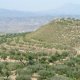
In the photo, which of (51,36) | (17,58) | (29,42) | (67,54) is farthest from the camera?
(51,36)

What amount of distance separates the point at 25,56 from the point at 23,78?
1934 cm

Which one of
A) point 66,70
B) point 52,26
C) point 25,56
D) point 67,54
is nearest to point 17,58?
point 25,56

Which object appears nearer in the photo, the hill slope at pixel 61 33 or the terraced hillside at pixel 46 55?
the terraced hillside at pixel 46 55

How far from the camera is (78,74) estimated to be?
30.1 meters

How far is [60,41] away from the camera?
66250 millimetres

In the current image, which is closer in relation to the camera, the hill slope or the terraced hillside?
the terraced hillside

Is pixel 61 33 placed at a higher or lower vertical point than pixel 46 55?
higher

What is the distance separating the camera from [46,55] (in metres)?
49.3

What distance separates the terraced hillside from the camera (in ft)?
99.9

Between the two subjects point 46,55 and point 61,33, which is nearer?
point 46,55

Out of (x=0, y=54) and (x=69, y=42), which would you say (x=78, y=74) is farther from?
(x=69, y=42)

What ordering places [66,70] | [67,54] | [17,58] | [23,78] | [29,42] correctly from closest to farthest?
[23,78]
[66,70]
[17,58]
[67,54]
[29,42]

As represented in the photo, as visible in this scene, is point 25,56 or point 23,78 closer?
point 23,78

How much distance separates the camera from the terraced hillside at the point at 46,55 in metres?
30.4
